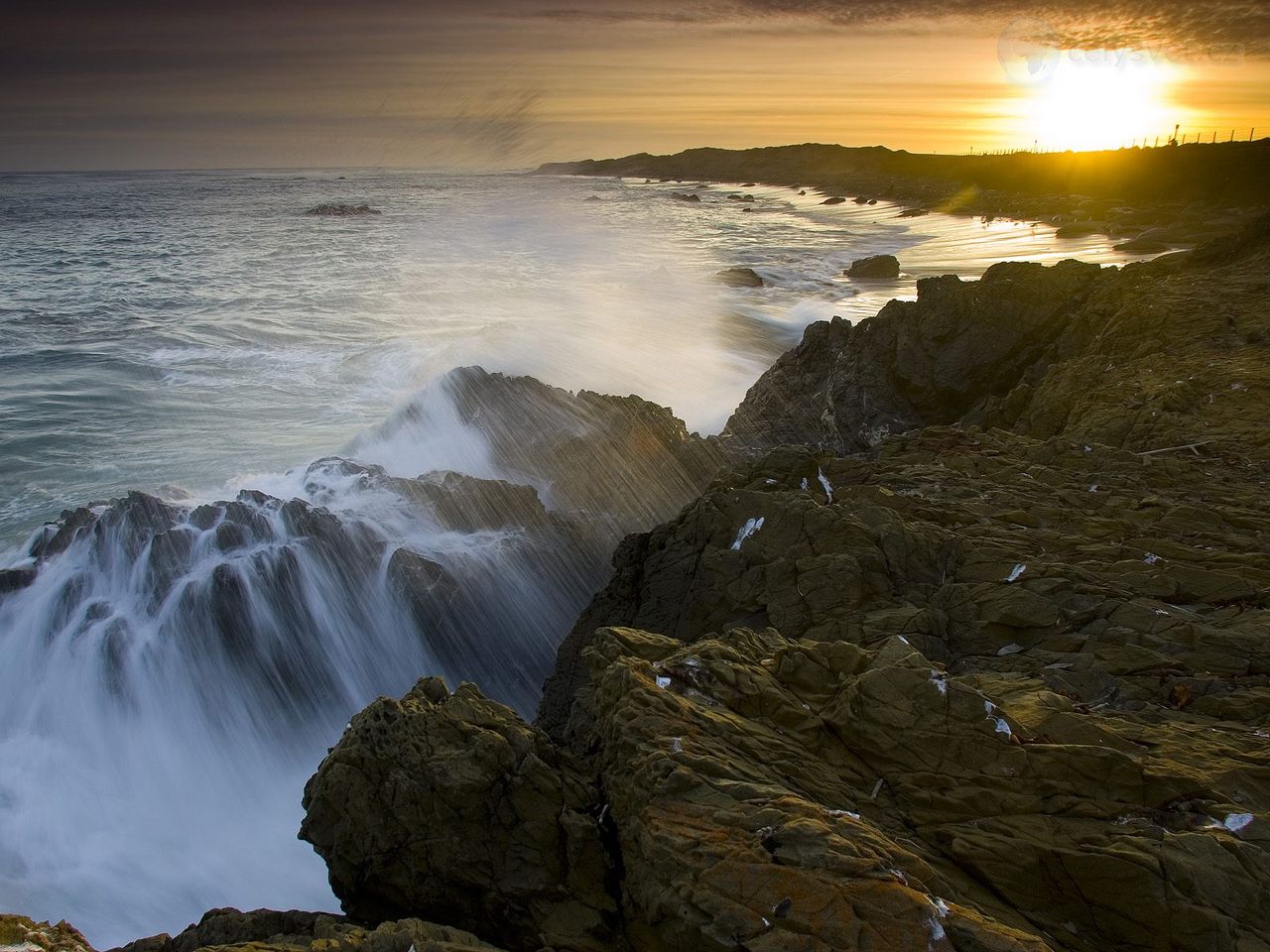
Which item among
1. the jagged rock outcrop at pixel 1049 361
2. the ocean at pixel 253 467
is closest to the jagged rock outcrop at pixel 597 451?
the ocean at pixel 253 467

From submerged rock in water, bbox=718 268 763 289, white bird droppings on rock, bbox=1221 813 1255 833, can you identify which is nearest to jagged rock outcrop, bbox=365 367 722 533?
white bird droppings on rock, bbox=1221 813 1255 833

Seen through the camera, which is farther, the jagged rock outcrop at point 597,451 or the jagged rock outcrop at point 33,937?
the jagged rock outcrop at point 597,451

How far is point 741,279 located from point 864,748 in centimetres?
2980

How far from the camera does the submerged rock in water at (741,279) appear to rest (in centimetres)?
3231

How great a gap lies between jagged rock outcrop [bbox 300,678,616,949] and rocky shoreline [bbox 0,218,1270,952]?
0.02 meters

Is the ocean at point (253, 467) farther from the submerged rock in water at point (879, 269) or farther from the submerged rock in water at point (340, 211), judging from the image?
the submerged rock in water at point (340, 211)

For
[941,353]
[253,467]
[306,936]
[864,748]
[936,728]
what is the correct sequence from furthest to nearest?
[253,467]
[941,353]
[864,748]
[936,728]
[306,936]

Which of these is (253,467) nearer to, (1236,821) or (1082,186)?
(1236,821)

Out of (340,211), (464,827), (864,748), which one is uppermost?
(340,211)

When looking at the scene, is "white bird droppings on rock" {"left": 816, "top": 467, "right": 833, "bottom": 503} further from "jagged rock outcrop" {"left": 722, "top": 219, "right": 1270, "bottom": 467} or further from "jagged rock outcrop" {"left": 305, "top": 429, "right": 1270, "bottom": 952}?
"jagged rock outcrop" {"left": 722, "top": 219, "right": 1270, "bottom": 467}

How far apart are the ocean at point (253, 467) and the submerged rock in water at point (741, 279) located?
0.83m

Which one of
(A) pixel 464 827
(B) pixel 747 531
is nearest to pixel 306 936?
(A) pixel 464 827

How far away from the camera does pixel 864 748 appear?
4504 millimetres

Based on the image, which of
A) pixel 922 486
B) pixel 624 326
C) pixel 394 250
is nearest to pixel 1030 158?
pixel 394 250
